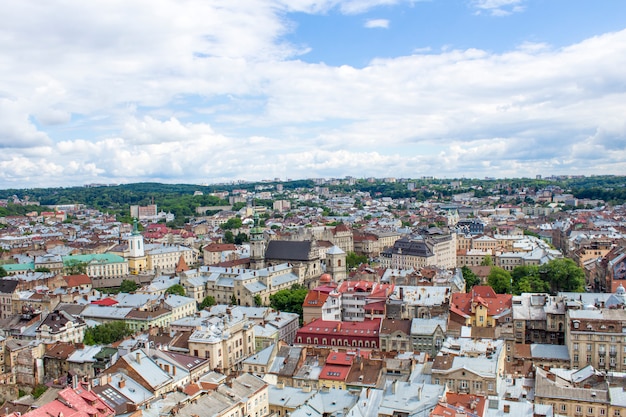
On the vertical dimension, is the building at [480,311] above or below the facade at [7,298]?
above

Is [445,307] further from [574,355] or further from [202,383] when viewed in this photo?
[202,383]

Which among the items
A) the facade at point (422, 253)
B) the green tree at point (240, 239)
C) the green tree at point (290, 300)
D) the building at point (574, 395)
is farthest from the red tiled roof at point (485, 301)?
the green tree at point (240, 239)

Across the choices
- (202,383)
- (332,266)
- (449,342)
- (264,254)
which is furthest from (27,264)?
(449,342)

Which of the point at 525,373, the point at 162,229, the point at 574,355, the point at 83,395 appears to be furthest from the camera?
the point at 162,229

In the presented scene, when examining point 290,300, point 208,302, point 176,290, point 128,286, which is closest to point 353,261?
point 290,300

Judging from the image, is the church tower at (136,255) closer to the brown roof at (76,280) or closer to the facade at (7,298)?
the brown roof at (76,280)

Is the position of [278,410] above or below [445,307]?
below
